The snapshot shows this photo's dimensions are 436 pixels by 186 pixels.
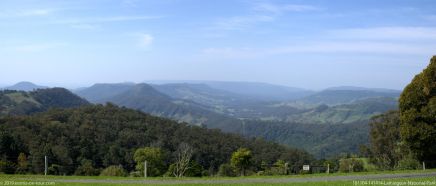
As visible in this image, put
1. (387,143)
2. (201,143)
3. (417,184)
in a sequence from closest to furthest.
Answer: (417,184) → (387,143) → (201,143)

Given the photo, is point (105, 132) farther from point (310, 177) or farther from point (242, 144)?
point (310, 177)

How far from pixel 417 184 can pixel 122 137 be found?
322ft

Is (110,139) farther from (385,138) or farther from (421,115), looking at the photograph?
(421,115)

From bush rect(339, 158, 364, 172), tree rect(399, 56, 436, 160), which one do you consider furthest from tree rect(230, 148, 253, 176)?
tree rect(399, 56, 436, 160)

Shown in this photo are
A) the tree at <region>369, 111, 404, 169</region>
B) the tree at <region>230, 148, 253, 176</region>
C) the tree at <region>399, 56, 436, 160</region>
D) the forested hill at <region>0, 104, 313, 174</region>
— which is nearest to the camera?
the tree at <region>399, 56, 436, 160</region>

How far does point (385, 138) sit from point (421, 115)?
24581 mm

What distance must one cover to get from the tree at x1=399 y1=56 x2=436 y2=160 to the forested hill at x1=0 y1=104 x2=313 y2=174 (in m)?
43.4

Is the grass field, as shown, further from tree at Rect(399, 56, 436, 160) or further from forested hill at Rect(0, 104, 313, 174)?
forested hill at Rect(0, 104, 313, 174)

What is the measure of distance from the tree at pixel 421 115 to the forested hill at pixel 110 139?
43403 millimetres

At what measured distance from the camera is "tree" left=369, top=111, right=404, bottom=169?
166 feet

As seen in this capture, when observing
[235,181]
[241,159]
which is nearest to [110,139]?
[241,159]

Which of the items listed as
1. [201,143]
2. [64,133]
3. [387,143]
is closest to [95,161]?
[64,133]

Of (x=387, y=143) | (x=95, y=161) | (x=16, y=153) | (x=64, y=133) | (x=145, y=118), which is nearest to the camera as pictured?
(x=387, y=143)

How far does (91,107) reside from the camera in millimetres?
137250
